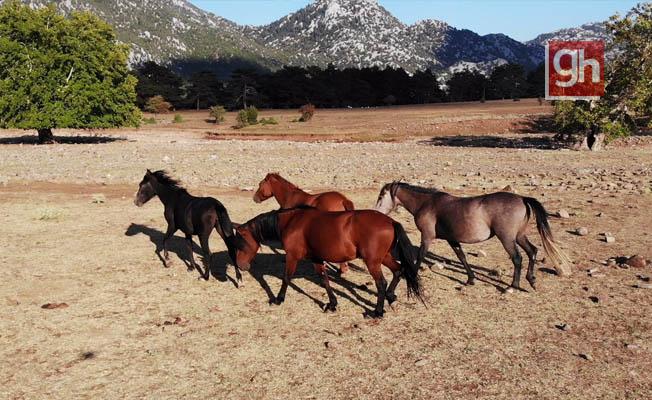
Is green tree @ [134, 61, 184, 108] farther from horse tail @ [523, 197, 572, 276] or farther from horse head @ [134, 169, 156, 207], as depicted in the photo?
horse tail @ [523, 197, 572, 276]

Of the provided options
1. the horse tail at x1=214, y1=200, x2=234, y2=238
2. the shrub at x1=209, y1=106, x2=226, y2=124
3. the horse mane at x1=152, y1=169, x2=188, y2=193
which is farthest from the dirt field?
the shrub at x1=209, y1=106, x2=226, y2=124

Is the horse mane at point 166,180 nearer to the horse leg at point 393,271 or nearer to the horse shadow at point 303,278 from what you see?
the horse shadow at point 303,278

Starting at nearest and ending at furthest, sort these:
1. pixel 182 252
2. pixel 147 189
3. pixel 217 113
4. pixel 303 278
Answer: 1. pixel 303 278
2. pixel 147 189
3. pixel 182 252
4. pixel 217 113

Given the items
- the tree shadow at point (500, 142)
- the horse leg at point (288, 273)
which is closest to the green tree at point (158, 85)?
the tree shadow at point (500, 142)

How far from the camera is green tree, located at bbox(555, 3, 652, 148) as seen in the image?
87.3 feet

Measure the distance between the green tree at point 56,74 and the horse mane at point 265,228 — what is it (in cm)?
3112

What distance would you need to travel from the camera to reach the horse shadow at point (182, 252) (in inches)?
386

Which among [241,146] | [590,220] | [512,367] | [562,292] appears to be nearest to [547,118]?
[241,146]

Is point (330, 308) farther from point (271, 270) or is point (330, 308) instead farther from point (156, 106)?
point (156, 106)

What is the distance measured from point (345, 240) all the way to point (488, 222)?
287 centimetres

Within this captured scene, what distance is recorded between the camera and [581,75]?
2909cm

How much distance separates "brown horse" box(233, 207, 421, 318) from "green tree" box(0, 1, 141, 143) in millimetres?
31821

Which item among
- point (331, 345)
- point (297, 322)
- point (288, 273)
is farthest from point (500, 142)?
point (331, 345)

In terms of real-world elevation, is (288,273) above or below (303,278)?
above
